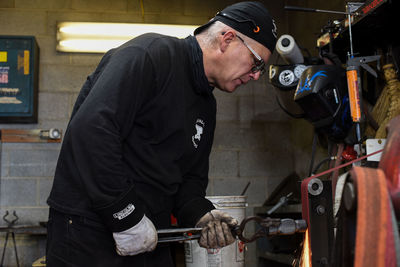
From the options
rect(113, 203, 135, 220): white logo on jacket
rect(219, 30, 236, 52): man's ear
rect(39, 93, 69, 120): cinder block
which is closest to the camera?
rect(113, 203, 135, 220): white logo on jacket

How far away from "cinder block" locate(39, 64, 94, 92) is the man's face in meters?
2.43

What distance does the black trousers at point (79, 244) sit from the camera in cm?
132

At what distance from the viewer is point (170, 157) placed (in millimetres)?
1442

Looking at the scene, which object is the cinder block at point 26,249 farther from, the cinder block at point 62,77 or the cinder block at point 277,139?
the cinder block at point 277,139

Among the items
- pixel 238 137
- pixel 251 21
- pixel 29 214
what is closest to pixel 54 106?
pixel 29 214

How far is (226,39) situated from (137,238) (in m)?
0.71

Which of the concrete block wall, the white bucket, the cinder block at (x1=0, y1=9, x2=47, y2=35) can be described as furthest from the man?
the cinder block at (x1=0, y1=9, x2=47, y2=35)

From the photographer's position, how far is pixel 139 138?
1.38 m

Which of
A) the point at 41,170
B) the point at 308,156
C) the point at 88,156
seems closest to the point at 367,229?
the point at 88,156

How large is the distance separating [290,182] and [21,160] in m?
2.18

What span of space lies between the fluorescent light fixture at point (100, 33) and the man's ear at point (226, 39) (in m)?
2.14

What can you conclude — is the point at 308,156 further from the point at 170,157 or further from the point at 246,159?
the point at 170,157

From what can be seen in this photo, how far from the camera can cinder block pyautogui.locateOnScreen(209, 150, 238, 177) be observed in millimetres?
3848

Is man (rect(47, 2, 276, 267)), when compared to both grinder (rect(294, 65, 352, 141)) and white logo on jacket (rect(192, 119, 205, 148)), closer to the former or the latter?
white logo on jacket (rect(192, 119, 205, 148))
